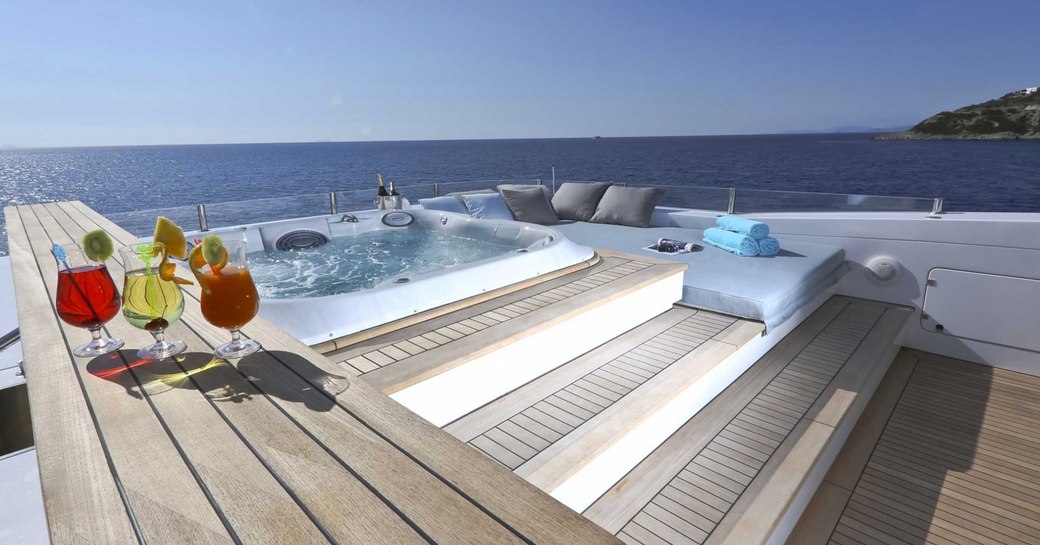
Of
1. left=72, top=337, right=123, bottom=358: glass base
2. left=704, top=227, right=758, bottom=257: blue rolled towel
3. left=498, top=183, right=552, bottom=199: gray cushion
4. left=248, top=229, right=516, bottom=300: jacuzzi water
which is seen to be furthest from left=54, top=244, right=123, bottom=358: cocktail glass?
left=498, top=183, right=552, bottom=199: gray cushion

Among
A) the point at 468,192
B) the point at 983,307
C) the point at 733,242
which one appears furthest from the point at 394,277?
the point at 983,307

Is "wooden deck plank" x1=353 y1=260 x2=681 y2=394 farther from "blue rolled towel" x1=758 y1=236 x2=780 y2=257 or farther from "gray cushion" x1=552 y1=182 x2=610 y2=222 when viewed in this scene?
"gray cushion" x1=552 y1=182 x2=610 y2=222

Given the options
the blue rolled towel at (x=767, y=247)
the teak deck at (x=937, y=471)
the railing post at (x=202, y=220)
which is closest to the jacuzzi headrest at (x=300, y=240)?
the railing post at (x=202, y=220)

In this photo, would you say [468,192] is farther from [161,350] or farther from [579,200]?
[161,350]

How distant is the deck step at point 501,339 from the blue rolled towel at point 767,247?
1.05m

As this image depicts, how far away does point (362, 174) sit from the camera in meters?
34.7

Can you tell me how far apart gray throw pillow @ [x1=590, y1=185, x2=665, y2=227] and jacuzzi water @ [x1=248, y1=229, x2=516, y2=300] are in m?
1.24

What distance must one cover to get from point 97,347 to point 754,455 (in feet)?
6.20

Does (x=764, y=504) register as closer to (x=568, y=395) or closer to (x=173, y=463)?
(x=568, y=395)

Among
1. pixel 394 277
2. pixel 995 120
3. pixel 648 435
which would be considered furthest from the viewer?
pixel 995 120

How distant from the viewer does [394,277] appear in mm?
2490

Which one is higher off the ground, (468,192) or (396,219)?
(468,192)

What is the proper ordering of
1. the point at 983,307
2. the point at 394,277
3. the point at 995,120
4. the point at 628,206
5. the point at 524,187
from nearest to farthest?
the point at 394,277 → the point at 983,307 → the point at 628,206 → the point at 524,187 → the point at 995,120

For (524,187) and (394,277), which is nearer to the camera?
(394,277)
